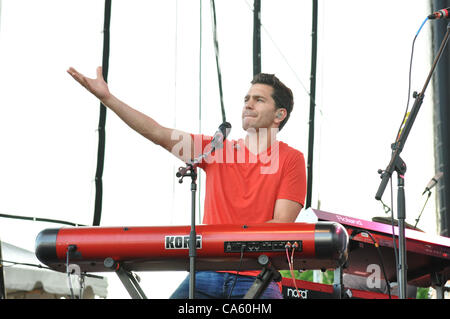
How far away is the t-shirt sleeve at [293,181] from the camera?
112 inches

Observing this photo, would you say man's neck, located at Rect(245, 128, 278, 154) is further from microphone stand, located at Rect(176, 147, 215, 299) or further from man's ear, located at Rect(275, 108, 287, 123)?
microphone stand, located at Rect(176, 147, 215, 299)

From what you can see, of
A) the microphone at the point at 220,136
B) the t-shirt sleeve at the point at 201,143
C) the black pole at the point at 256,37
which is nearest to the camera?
the microphone at the point at 220,136

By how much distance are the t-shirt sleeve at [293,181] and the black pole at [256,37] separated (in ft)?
9.05

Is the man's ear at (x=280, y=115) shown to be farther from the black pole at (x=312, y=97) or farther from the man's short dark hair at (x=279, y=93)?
the black pole at (x=312, y=97)

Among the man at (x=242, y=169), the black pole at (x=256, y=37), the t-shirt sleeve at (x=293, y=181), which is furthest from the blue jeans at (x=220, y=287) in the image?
the black pole at (x=256, y=37)

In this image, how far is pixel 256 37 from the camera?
5.77 m

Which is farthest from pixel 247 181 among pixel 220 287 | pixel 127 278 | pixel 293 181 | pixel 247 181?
pixel 127 278

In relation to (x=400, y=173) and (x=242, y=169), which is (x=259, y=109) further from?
(x=400, y=173)

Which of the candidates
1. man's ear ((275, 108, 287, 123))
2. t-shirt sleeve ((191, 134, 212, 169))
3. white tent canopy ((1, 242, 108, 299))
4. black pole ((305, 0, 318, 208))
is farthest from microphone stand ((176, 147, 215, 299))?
black pole ((305, 0, 318, 208))

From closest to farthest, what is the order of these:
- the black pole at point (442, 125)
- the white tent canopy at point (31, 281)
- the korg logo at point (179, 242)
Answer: the korg logo at point (179, 242) < the white tent canopy at point (31, 281) < the black pole at point (442, 125)

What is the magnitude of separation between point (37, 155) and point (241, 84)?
1.89 meters

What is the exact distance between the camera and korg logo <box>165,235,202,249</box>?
2.51 metres

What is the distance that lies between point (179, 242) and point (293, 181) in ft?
2.04
